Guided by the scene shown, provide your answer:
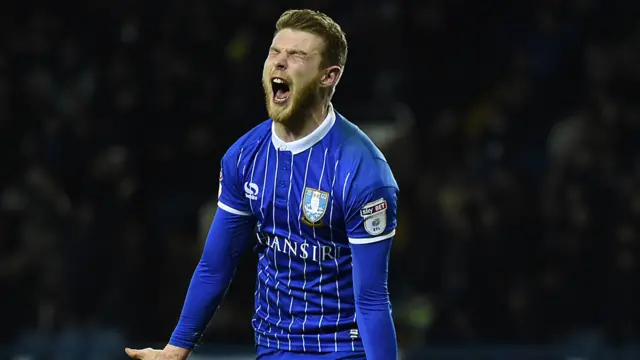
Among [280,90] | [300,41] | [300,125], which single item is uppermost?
[300,41]

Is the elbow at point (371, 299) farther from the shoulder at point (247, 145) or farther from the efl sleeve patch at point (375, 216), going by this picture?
the shoulder at point (247, 145)

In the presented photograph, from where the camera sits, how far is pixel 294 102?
3.26 metres

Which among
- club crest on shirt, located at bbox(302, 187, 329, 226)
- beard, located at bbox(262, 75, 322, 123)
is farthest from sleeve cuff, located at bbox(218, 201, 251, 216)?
beard, located at bbox(262, 75, 322, 123)

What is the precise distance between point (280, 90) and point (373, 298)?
65 centimetres

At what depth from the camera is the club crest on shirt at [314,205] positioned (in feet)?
10.7

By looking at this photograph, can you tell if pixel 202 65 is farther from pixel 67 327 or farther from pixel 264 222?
pixel 264 222

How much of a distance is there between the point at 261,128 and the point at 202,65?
4055mm

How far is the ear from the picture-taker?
10.9 feet

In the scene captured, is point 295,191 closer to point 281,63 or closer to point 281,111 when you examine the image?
point 281,111

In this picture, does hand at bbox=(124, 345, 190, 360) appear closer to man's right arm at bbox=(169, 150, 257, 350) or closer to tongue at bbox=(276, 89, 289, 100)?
man's right arm at bbox=(169, 150, 257, 350)

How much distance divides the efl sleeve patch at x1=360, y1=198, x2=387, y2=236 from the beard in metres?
0.34

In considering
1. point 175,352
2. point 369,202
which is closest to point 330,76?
point 369,202

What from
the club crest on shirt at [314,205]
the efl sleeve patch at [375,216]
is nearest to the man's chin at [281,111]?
the club crest on shirt at [314,205]

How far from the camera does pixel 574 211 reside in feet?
23.1
